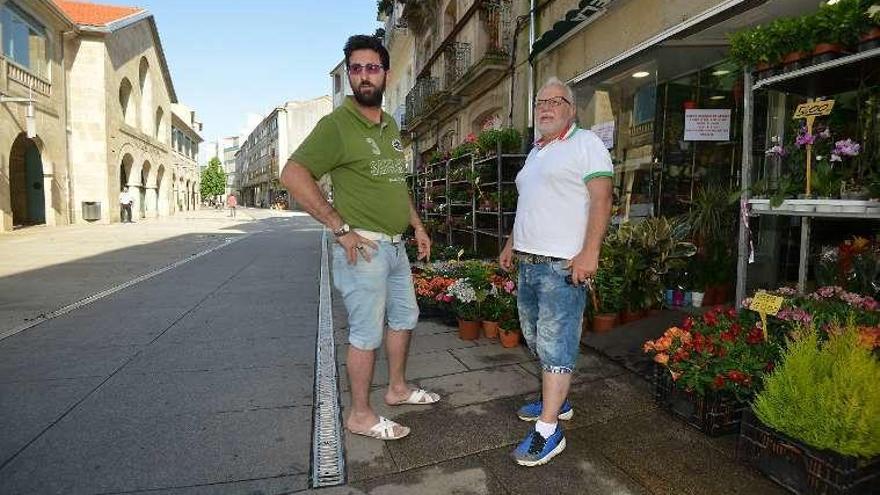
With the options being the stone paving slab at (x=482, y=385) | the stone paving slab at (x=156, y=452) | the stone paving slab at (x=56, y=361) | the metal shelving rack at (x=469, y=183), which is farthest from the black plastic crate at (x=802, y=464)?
the metal shelving rack at (x=469, y=183)

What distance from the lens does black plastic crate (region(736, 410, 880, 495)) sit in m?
2.10

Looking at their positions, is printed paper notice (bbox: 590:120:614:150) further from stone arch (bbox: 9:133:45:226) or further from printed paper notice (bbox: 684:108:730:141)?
stone arch (bbox: 9:133:45:226)

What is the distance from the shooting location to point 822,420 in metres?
2.13

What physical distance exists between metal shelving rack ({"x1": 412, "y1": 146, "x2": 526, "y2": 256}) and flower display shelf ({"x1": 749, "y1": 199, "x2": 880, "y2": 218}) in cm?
513

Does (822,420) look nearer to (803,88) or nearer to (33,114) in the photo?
(803,88)

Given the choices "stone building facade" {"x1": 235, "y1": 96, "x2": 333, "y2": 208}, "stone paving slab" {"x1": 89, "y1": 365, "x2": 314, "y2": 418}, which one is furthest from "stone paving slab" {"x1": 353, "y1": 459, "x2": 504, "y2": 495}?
"stone building facade" {"x1": 235, "y1": 96, "x2": 333, "y2": 208}

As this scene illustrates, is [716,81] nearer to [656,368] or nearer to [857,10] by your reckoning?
[857,10]

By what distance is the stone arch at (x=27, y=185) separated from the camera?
69.8 feet

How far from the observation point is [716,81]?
6.68 metres

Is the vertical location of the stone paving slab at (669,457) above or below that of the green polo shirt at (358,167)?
below

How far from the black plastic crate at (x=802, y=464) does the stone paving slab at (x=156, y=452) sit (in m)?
2.26

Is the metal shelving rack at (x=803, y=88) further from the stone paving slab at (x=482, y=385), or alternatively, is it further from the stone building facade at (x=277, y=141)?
the stone building facade at (x=277, y=141)

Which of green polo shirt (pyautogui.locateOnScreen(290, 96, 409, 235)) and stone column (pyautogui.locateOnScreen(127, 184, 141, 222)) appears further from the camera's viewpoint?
stone column (pyautogui.locateOnScreen(127, 184, 141, 222))

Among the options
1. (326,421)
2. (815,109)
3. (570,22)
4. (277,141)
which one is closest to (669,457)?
(326,421)
